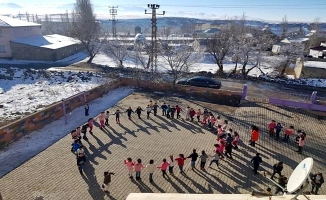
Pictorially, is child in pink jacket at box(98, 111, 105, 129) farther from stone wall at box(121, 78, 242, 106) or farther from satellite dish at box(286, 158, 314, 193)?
satellite dish at box(286, 158, 314, 193)

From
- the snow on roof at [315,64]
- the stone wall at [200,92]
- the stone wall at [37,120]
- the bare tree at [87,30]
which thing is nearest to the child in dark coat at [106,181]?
the stone wall at [37,120]

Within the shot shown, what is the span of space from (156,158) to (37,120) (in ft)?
25.8

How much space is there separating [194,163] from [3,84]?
73.2ft

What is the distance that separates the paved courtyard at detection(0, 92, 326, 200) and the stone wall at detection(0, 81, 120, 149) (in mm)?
2316

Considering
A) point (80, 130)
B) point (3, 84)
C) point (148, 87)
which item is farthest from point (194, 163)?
point (3, 84)

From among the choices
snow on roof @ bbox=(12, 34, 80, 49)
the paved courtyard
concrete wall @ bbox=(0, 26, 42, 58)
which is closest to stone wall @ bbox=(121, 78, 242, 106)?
the paved courtyard

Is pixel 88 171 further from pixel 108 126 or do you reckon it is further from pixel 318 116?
pixel 318 116

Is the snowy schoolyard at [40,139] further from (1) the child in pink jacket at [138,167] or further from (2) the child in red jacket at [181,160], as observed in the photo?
(2) the child in red jacket at [181,160]

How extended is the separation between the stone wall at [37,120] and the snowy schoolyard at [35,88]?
2937mm

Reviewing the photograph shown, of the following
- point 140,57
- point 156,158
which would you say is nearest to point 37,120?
point 156,158

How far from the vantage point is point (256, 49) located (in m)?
35.5

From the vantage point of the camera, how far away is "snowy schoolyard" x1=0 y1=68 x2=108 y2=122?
20.6 metres

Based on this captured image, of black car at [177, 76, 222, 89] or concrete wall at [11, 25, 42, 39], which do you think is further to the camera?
concrete wall at [11, 25, 42, 39]

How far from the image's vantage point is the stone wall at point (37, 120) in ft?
47.3
